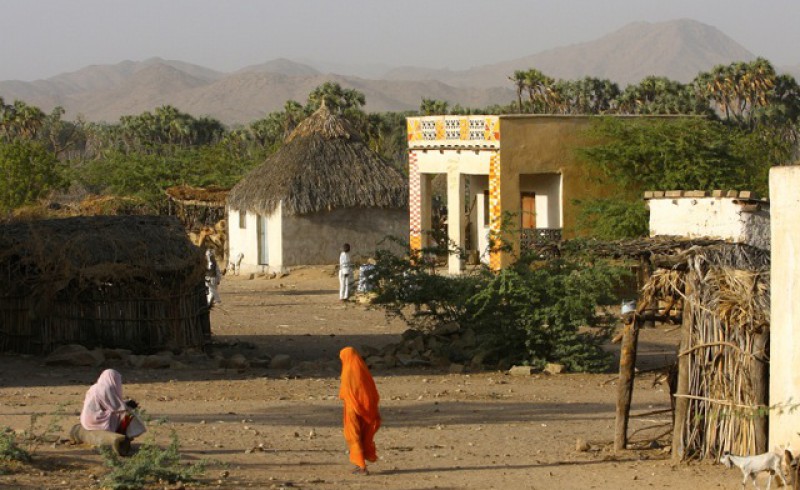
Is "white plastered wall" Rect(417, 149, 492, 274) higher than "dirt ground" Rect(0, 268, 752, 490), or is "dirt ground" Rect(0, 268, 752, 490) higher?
"white plastered wall" Rect(417, 149, 492, 274)

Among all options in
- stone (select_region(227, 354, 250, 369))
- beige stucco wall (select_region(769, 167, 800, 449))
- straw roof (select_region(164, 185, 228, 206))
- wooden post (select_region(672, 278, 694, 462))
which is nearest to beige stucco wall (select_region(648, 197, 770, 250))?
stone (select_region(227, 354, 250, 369))

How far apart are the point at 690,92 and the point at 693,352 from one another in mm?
49788

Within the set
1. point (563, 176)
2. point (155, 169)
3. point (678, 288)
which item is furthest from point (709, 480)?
point (155, 169)

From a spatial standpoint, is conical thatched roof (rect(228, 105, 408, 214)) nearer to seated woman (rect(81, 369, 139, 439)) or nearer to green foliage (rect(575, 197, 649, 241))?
green foliage (rect(575, 197, 649, 241))

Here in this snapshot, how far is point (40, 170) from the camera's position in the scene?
36.3 m

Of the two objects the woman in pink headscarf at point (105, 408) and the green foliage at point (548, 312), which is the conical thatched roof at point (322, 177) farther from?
the woman in pink headscarf at point (105, 408)

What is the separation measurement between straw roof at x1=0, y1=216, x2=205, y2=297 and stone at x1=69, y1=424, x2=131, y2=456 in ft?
21.4

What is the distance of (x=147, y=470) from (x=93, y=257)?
332 inches

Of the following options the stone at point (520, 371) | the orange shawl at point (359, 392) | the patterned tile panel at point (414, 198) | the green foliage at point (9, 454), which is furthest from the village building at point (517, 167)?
the green foliage at point (9, 454)

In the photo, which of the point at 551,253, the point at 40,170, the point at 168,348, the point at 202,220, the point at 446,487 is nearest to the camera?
the point at 446,487

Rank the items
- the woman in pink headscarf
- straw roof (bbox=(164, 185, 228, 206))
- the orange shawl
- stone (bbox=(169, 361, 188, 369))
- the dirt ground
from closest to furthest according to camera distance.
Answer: the dirt ground → the orange shawl → the woman in pink headscarf → stone (bbox=(169, 361, 188, 369)) → straw roof (bbox=(164, 185, 228, 206))

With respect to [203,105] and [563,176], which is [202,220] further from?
[203,105]

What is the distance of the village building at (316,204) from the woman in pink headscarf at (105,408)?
70.8ft

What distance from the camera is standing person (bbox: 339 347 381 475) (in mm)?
10328
